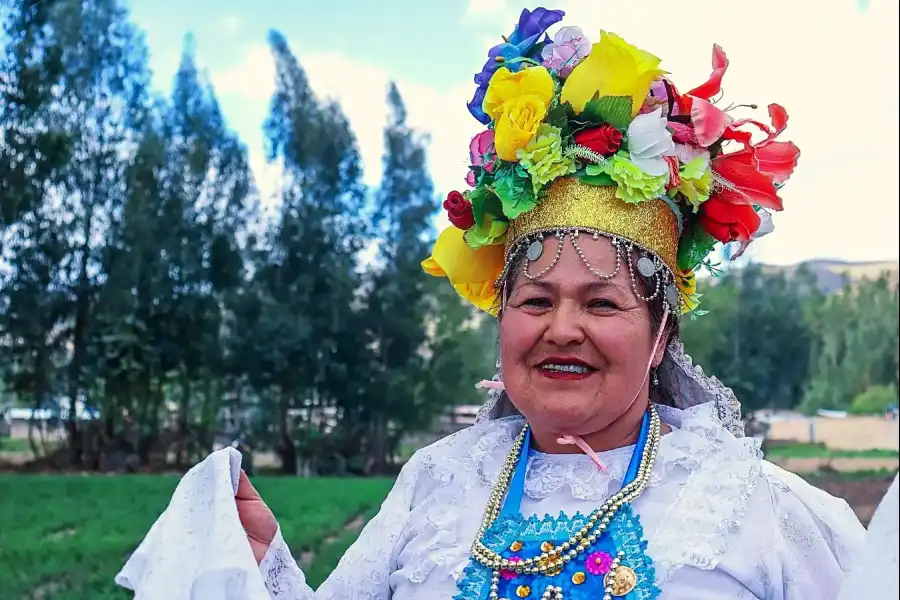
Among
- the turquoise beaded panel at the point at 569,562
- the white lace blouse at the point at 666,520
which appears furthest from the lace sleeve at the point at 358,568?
the turquoise beaded panel at the point at 569,562

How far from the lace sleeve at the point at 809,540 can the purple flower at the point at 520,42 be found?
838mm

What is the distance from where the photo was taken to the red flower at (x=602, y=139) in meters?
1.45

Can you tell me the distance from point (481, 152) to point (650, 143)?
322 mm

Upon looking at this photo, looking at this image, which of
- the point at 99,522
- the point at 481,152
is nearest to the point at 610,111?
the point at 481,152

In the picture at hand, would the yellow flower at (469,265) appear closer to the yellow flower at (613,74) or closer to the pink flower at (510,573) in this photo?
the yellow flower at (613,74)

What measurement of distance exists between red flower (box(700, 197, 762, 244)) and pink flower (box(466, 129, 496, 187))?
0.39 metres

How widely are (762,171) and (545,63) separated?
16.9 inches

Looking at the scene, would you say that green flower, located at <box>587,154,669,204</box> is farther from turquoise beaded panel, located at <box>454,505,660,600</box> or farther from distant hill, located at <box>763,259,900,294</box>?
distant hill, located at <box>763,259,900,294</box>

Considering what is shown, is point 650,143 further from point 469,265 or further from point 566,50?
point 469,265

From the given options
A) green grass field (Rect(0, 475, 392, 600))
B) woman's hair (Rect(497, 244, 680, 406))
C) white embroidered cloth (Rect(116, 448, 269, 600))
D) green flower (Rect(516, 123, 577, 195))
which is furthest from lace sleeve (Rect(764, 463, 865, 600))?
green grass field (Rect(0, 475, 392, 600))

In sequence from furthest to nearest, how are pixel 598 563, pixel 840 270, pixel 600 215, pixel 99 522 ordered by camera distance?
pixel 840 270, pixel 99 522, pixel 600 215, pixel 598 563

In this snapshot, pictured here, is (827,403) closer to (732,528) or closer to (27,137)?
(732,528)

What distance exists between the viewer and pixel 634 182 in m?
1.42

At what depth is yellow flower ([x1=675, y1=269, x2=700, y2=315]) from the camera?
1.57 m
